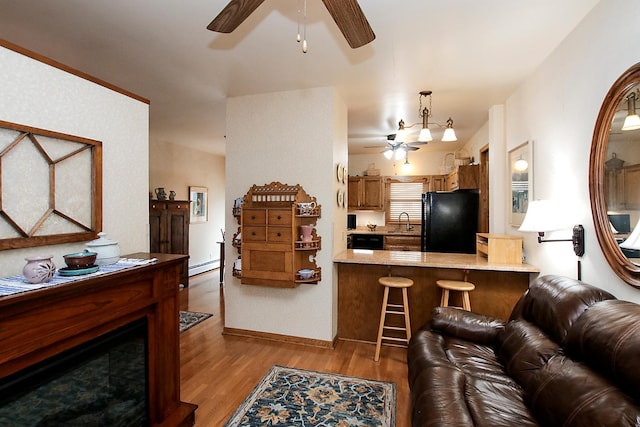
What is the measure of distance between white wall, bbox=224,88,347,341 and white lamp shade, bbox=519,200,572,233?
1.73 m

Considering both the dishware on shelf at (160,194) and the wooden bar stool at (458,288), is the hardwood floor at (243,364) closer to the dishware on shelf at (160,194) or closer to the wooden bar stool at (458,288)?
the wooden bar stool at (458,288)

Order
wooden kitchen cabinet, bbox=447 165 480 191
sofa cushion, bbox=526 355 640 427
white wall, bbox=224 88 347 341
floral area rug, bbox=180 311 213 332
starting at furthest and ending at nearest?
wooden kitchen cabinet, bbox=447 165 480 191, floral area rug, bbox=180 311 213 332, white wall, bbox=224 88 347 341, sofa cushion, bbox=526 355 640 427

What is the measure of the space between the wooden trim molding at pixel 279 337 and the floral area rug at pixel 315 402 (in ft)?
1.77

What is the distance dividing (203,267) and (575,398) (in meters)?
6.83

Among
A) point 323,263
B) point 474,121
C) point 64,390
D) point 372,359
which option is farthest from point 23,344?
point 474,121

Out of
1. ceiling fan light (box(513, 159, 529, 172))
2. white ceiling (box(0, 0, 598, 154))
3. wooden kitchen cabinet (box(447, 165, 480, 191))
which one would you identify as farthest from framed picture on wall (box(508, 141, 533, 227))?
wooden kitchen cabinet (box(447, 165, 480, 191))

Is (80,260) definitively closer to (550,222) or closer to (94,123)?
(94,123)

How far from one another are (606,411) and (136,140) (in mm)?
2756

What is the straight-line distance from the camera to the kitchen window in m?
6.57

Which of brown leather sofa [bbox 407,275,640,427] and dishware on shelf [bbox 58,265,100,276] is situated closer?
brown leather sofa [bbox 407,275,640,427]

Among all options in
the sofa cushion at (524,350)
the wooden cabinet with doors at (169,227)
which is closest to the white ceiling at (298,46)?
the sofa cushion at (524,350)

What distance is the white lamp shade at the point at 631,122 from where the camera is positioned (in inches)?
63.3

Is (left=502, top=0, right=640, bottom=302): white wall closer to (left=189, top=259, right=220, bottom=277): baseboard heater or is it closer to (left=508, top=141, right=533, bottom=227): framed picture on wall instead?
(left=508, top=141, right=533, bottom=227): framed picture on wall

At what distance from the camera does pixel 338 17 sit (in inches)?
59.5
